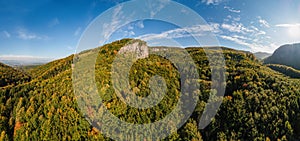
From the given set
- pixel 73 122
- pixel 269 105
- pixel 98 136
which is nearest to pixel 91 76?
pixel 73 122

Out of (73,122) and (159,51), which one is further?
(159,51)

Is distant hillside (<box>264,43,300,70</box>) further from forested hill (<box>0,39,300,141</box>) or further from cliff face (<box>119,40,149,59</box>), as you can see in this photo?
cliff face (<box>119,40,149,59</box>)

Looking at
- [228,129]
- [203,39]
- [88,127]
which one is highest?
[203,39]

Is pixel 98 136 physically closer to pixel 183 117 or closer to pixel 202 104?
pixel 183 117

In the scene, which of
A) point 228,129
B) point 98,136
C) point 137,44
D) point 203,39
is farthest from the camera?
point 137,44

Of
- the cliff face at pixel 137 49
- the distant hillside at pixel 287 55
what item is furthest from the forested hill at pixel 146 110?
the distant hillside at pixel 287 55

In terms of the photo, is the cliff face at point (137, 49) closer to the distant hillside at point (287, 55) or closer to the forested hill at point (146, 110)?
the forested hill at point (146, 110)

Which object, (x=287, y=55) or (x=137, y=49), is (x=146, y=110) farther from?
(x=287, y=55)

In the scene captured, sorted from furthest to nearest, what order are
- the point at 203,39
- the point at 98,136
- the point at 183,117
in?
the point at 183,117, the point at 98,136, the point at 203,39
